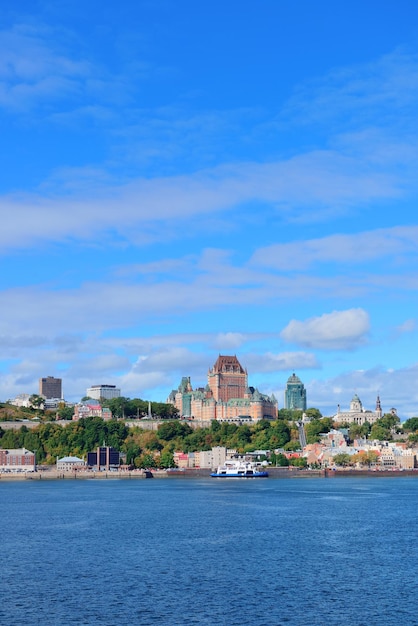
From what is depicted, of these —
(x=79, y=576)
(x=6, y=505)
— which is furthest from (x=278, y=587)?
(x=6, y=505)

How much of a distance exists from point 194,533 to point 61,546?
11890 millimetres

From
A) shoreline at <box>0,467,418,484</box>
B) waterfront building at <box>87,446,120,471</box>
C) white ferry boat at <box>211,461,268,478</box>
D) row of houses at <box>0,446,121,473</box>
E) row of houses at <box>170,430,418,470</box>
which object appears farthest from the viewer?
row of houses at <box>170,430,418,470</box>

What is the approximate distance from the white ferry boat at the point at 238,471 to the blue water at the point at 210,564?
245 feet

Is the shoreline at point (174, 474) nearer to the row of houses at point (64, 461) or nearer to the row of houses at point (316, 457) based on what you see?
the row of houses at point (64, 461)

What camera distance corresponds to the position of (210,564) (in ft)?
179

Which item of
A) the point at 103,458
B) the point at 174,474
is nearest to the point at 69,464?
the point at 103,458

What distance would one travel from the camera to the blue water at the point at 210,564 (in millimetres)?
41844

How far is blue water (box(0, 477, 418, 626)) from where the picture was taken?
137ft

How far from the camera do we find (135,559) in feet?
185

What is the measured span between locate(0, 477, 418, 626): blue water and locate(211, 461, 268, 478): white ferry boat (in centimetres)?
7468

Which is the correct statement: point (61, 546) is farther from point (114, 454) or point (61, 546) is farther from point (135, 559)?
point (114, 454)

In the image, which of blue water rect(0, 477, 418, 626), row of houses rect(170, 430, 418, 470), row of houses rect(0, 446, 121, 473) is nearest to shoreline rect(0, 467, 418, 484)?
row of houses rect(0, 446, 121, 473)

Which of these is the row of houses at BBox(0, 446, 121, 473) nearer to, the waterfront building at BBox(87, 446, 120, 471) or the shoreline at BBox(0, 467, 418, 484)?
the waterfront building at BBox(87, 446, 120, 471)

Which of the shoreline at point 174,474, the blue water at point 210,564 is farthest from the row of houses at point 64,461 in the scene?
the blue water at point 210,564
